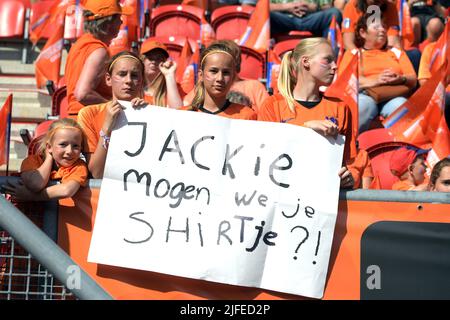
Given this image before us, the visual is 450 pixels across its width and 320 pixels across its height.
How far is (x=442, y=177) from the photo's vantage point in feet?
18.2

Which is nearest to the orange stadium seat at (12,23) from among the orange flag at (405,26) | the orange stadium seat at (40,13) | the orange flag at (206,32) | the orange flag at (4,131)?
the orange stadium seat at (40,13)

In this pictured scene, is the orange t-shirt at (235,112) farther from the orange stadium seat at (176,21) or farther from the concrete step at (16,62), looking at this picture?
the orange stadium seat at (176,21)

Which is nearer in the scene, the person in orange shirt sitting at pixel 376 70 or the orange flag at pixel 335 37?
the person in orange shirt sitting at pixel 376 70

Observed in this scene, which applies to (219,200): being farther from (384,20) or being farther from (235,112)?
(384,20)

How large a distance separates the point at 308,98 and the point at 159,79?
1.37 meters

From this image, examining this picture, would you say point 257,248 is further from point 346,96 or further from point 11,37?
point 11,37

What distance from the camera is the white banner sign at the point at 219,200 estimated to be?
4.60m

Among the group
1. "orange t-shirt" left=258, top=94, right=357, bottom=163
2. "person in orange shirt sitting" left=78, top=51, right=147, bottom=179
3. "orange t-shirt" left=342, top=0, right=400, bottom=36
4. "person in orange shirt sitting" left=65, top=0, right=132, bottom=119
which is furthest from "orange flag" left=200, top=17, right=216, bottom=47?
"orange t-shirt" left=258, top=94, right=357, bottom=163

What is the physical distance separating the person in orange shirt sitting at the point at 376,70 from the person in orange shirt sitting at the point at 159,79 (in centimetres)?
181

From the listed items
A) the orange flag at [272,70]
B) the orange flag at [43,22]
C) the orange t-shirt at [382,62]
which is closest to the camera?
the orange flag at [272,70]

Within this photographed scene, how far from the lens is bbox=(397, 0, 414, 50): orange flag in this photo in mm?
9852

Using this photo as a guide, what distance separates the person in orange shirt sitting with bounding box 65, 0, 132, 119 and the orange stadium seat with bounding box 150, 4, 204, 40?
143 inches

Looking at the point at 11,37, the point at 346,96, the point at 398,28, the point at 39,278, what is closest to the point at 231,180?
the point at 39,278

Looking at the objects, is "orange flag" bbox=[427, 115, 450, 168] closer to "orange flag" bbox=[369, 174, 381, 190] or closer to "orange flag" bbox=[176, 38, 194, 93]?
"orange flag" bbox=[369, 174, 381, 190]
